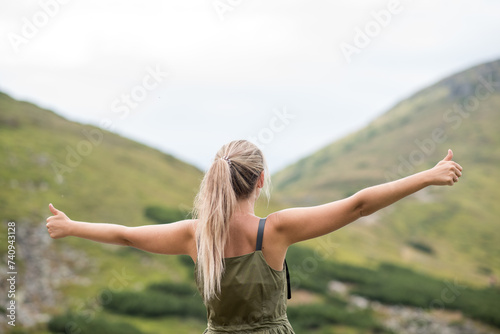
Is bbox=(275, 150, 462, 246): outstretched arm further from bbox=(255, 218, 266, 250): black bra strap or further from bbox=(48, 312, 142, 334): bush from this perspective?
bbox=(48, 312, 142, 334): bush

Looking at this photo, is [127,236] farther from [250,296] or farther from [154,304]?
[154,304]

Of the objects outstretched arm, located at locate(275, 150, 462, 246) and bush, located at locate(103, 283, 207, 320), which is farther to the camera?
bush, located at locate(103, 283, 207, 320)

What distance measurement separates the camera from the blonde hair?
321 centimetres

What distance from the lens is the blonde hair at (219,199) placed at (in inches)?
127

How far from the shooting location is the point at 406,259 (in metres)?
32.2

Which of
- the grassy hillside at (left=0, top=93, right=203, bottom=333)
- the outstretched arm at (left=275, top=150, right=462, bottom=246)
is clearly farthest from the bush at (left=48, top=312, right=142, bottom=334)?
the outstretched arm at (left=275, top=150, right=462, bottom=246)

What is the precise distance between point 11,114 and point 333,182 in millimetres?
28642

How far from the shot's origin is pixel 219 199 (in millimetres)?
3225

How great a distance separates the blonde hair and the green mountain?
24998mm

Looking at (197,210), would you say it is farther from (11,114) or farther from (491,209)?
(491,209)

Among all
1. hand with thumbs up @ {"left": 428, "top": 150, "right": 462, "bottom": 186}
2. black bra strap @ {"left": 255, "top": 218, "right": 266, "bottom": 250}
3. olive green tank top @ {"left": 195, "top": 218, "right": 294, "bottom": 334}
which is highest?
hand with thumbs up @ {"left": 428, "top": 150, "right": 462, "bottom": 186}

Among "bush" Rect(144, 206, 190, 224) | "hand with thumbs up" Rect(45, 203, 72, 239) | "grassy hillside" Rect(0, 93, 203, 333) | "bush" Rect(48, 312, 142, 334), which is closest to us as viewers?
"hand with thumbs up" Rect(45, 203, 72, 239)

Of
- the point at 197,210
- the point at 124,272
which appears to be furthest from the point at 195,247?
the point at 124,272
